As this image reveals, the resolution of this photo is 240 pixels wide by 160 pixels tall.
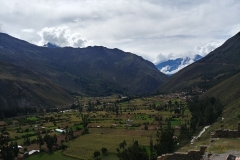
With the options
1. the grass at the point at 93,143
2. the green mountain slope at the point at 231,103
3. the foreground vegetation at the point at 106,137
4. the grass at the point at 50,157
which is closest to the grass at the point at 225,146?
the green mountain slope at the point at 231,103

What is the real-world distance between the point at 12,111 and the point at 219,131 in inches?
6928

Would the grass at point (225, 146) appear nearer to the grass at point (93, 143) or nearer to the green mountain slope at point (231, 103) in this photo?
the green mountain slope at point (231, 103)

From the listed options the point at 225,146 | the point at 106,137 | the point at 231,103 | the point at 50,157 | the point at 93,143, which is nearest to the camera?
the point at 225,146

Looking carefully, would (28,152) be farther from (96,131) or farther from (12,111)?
(12,111)

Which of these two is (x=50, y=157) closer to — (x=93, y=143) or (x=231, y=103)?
(x=93, y=143)

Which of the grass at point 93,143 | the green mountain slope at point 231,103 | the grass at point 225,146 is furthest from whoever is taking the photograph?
the grass at point 93,143

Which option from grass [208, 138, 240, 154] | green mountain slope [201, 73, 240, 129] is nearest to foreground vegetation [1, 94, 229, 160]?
green mountain slope [201, 73, 240, 129]

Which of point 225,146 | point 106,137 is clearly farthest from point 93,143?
point 225,146

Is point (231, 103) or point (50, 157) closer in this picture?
point (50, 157)

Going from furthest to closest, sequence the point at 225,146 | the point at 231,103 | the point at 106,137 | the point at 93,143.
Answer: the point at 231,103 → the point at 106,137 → the point at 93,143 → the point at 225,146

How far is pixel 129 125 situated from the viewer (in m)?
122

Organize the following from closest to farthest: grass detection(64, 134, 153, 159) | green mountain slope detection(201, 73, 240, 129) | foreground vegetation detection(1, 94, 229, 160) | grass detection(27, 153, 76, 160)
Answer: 1. green mountain slope detection(201, 73, 240, 129)
2. foreground vegetation detection(1, 94, 229, 160)
3. grass detection(27, 153, 76, 160)
4. grass detection(64, 134, 153, 159)

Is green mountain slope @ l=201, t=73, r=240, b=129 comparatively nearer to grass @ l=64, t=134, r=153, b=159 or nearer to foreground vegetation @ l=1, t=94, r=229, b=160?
foreground vegetation @ l=1, t=94, r=229, b=160

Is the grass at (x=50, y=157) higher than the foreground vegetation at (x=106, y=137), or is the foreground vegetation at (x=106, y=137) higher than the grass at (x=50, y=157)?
the foreground vegetation at (x=106, y=137)
